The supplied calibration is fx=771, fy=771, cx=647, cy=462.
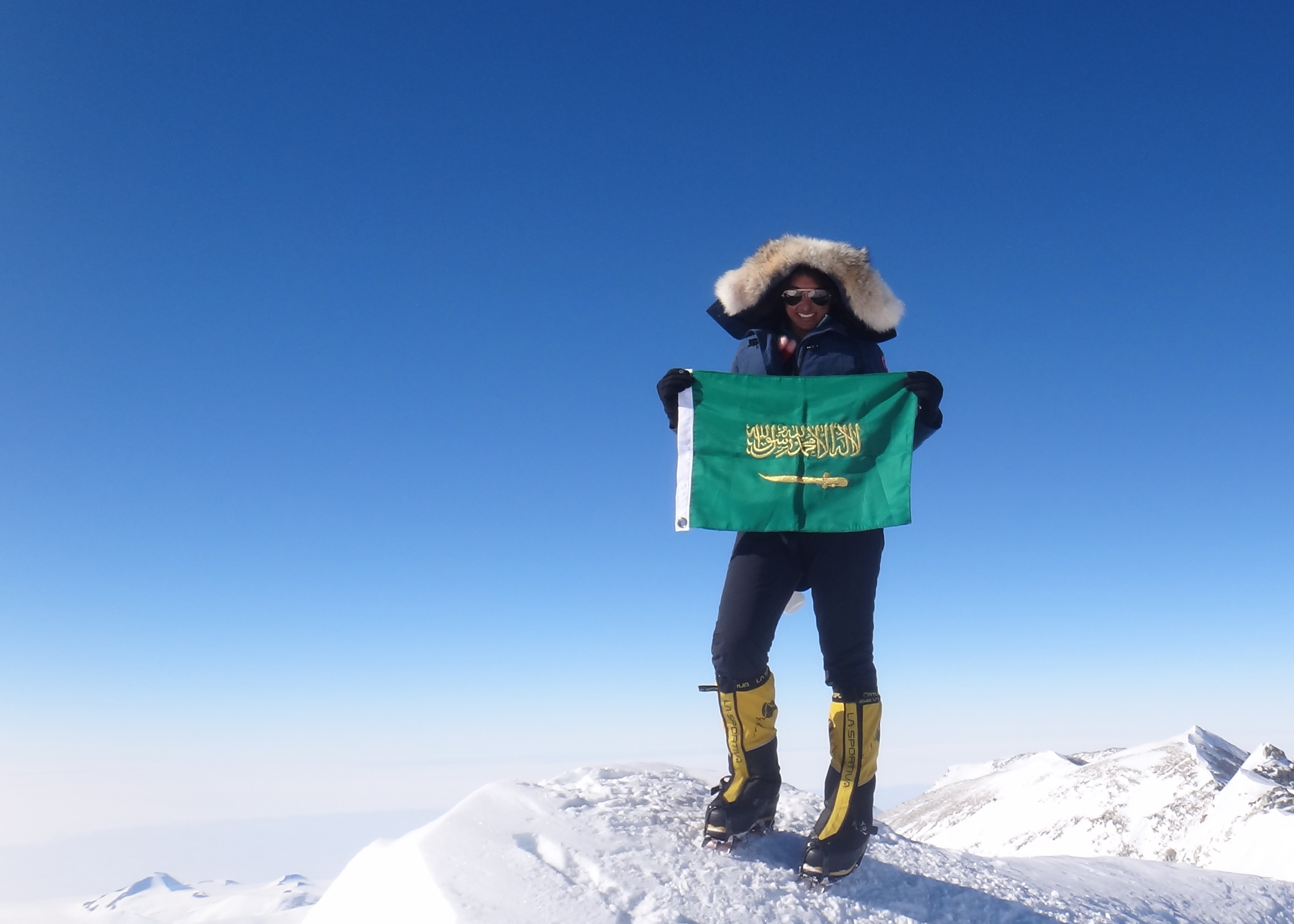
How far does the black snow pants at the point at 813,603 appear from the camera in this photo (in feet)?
14.9

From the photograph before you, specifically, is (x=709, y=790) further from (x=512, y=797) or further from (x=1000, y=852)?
(x=1000, y=852)

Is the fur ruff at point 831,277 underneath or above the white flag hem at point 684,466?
above

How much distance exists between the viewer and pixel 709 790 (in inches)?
216

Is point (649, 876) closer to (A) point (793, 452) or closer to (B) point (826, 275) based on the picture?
(A) point (793, 452)

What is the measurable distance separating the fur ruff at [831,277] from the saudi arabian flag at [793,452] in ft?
1.48

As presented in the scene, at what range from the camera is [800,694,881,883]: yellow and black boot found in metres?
4.32

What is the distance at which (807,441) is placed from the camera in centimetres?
490

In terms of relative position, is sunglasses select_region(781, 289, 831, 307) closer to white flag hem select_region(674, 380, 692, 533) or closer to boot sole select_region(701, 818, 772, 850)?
white flag hem select_region(674, 380, 692, 533)

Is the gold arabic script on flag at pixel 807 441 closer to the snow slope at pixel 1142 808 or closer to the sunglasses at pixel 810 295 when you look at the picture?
the sunglasses at pixel 810 295

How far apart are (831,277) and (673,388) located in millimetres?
1250

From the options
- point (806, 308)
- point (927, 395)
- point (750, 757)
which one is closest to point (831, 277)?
point (806, 308)

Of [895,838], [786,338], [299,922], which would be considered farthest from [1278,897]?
[299,922]

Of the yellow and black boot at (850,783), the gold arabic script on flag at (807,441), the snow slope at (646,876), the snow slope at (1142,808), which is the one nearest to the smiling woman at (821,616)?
the yellow and black boot at (850,783)

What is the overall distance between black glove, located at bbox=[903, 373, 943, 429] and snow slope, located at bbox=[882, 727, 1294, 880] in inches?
1728
